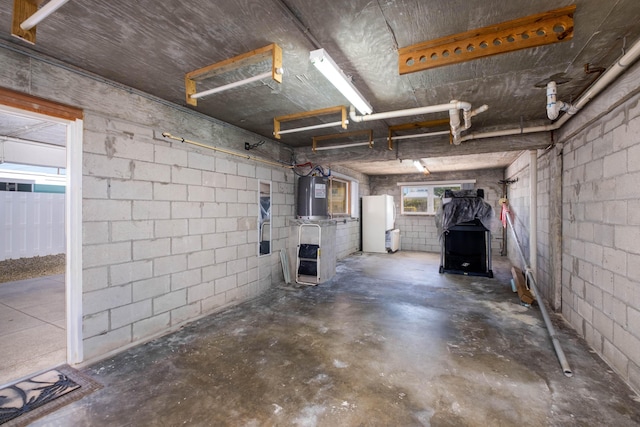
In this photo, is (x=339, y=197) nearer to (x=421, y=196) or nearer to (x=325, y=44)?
(x=421, y=196)

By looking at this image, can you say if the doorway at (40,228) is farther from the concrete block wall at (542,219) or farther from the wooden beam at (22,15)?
the concrete block wall at (542,219)

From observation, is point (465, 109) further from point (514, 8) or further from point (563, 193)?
point (563, 193)

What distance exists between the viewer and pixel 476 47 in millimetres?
1750

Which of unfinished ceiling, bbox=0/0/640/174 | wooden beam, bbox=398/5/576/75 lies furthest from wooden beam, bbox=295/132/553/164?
wooden beam, bbox=398/5/576/75

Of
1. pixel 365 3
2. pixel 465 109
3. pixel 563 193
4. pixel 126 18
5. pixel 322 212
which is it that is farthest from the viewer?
pixel 322 212

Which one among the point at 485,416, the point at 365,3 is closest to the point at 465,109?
the point at 365,3

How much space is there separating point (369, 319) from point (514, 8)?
2928 millimetres

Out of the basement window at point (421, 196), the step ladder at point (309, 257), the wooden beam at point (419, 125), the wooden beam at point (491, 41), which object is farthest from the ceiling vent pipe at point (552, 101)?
the basement window at point (421, 196)

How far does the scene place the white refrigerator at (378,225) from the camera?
→ 767 cm

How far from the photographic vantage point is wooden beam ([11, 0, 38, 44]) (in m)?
1.43

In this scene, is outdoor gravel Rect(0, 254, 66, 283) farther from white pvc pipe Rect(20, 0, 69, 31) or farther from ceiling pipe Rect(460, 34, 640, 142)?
ceiling pipe Rect(460, 34, 640, 142)

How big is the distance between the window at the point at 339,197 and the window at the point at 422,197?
2074 millimetres

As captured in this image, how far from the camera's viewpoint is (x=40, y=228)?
266 inches

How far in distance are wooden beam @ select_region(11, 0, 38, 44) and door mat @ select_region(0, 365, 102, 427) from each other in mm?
2177
